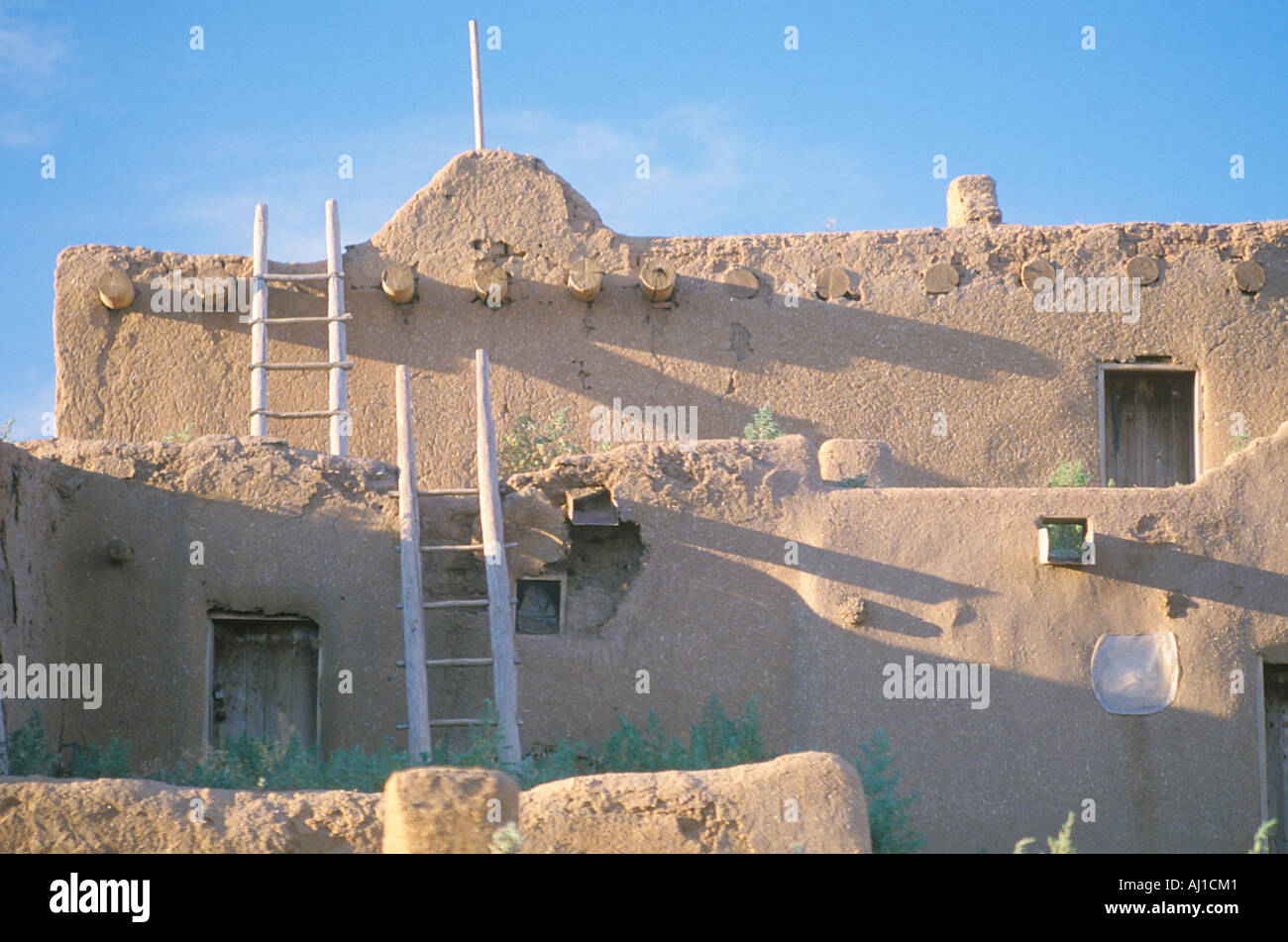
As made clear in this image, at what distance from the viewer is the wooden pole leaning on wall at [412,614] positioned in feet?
24.4

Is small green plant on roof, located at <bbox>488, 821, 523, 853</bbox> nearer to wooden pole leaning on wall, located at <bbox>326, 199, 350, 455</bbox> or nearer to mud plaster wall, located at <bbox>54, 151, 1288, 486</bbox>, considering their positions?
wooden pole leaning on wall, located at <bbox>326, 199, 350, 455</bbox>

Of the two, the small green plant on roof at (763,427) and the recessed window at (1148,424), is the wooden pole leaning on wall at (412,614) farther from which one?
the recessed window at (1148,424)

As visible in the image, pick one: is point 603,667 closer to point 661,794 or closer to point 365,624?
point 365,624

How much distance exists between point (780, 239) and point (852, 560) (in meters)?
3.28

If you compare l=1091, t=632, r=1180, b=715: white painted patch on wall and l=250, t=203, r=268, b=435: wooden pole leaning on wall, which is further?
l=250, t=203, r=268, b=435: wooden pole leaning on wall

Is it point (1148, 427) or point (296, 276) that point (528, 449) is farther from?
point (1148, 427)

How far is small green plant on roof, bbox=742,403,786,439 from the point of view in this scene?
9523mm

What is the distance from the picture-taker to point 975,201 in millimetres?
11086

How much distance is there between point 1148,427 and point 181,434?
21.0ft

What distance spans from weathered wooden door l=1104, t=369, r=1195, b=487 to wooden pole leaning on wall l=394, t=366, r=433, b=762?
16.2 ft

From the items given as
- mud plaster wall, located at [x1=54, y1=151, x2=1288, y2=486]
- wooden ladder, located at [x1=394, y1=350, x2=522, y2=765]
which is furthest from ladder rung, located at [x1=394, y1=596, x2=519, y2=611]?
mud plaster wall, located at [x1=54, y1=151, x2=1288, y2=486]
